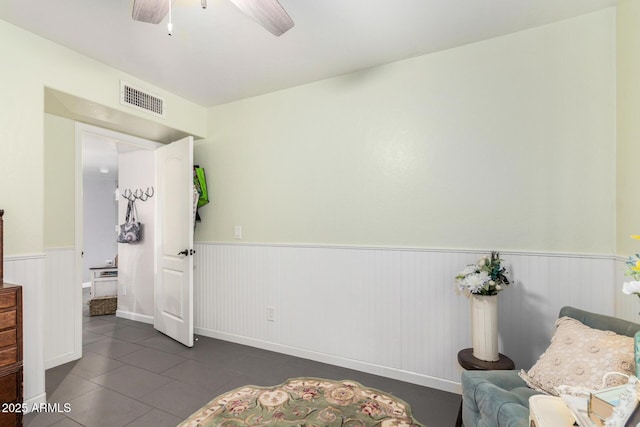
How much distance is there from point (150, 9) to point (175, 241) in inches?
91.7

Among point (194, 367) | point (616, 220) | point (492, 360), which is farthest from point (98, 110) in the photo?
point (616, 220)

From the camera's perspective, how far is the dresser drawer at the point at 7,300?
5.88 ft

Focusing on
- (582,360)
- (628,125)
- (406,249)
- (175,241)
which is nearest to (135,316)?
(175,241)

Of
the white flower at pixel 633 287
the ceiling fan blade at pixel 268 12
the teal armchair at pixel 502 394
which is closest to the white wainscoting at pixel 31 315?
the ceiling fan blade at pixel 268 12

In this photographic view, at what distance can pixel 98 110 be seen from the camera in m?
2.69

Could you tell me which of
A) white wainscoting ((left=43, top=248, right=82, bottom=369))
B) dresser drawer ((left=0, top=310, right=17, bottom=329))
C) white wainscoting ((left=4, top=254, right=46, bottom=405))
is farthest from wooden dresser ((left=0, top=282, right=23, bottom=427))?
white wainscoting ((left=43, top=248, right=82, bottom=369))

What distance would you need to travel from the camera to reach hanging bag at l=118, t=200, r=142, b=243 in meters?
3.95

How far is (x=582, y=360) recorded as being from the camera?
1.31m

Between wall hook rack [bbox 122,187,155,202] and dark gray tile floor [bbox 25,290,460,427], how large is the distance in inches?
65.6

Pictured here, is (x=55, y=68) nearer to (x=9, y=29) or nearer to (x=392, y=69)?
(x=9, y=29)

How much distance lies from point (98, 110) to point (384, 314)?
9.63 feet

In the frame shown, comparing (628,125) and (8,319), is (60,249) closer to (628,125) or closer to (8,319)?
(8,319)

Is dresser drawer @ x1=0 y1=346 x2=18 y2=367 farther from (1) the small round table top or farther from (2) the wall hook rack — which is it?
(1) the small round table top

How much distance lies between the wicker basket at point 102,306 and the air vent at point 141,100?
2808mm
